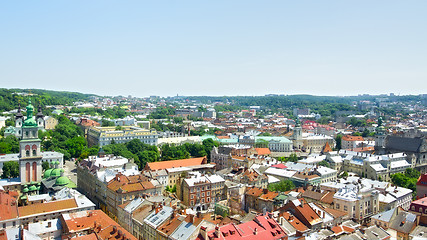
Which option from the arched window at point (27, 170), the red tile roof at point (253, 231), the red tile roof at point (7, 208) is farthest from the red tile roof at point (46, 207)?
the red tile roof at point (253, 231)

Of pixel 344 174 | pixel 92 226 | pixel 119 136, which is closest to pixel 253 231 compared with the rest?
pixel 92 226

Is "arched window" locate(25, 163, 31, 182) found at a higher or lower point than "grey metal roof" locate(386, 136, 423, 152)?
lower

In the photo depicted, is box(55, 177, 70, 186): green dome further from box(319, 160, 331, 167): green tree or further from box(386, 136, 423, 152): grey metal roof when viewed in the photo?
box(386, 136, 423, 152): grey metal roof

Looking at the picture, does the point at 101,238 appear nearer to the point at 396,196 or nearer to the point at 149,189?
the point at 149,189

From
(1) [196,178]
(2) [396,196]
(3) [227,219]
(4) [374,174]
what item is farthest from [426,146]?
(3) [227,219]

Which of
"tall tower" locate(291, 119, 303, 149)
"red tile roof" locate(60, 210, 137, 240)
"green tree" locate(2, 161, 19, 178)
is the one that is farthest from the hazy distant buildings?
"red tile roof" locate(60, 210, 137, 240)

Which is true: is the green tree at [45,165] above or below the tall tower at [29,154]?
below

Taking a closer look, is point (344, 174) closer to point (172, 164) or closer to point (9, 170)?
point (172, 164)

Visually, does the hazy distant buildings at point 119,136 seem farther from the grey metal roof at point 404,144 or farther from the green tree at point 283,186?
the grey metal roof at point 404,144

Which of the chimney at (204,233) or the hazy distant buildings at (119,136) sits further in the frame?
the hazy distant buildings at (119,136)
